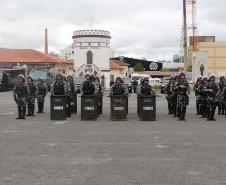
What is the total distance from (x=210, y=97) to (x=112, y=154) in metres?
9.90

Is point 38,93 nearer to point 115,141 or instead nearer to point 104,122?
point 104,122

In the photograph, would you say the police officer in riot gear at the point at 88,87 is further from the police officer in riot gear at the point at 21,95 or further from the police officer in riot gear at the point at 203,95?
the police officer in riot gear at the point at 203,95

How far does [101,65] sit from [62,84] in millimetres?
49709

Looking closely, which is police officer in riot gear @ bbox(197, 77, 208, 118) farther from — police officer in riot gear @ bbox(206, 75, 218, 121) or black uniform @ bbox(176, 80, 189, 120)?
black uniform @ bbox(176, 80, 189, 120)

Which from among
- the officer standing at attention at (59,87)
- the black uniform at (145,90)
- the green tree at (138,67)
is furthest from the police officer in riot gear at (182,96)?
the green tree at (138,67)

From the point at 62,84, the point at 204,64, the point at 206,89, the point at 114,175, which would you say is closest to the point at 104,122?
the point at 62,84

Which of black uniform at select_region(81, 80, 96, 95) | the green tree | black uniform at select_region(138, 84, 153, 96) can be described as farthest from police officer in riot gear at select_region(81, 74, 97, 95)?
the green tree

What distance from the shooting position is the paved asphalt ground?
8717mm

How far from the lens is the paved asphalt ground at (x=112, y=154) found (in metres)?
8.72

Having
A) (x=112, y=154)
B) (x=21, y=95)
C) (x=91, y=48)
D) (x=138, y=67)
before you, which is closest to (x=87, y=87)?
(x=21, y=95)

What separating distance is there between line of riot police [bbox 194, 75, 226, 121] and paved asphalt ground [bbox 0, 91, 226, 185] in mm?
1937

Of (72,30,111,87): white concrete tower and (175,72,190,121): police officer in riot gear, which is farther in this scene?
(72,30,111,87): white concrete tower

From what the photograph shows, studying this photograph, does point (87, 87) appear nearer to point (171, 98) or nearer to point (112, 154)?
point (171, 98)

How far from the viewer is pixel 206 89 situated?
2072cm
